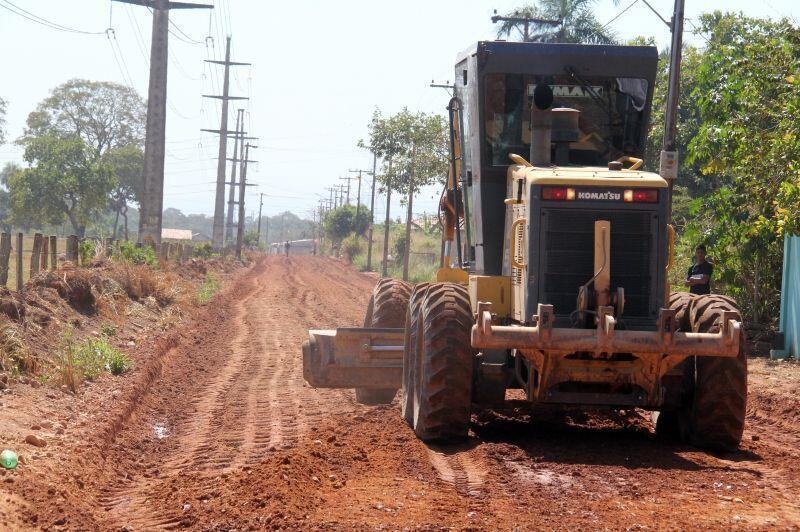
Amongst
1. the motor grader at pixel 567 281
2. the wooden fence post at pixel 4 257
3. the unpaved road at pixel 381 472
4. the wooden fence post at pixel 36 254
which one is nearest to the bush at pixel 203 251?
the wooden fence post at pixel 36 254

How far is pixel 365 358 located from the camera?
442 inches

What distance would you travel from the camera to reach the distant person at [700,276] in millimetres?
15992

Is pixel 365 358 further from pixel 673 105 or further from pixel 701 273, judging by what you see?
pixel 673 105

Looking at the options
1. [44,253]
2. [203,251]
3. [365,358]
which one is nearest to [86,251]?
[44,253]

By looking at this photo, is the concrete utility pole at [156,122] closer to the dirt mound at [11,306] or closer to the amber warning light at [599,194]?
the dirt mound at [11,306]

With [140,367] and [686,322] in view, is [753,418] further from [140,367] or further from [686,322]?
[140,367]

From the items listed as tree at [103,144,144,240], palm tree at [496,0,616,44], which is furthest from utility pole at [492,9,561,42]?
tree at [103,144,144,240]

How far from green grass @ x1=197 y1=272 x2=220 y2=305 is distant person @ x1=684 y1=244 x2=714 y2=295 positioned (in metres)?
→ 15.3

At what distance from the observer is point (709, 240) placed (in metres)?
19.7

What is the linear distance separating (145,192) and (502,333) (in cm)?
2379

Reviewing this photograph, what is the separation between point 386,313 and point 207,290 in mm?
21439

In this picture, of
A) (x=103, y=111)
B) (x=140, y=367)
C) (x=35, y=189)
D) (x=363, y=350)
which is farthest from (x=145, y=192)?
(x=103, y=111)

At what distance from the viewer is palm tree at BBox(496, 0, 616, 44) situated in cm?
4088

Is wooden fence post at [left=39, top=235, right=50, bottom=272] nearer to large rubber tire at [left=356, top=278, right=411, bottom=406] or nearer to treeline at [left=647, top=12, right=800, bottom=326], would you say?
large rubber tire at [left=356, top=278, right=411, bottom=406]
